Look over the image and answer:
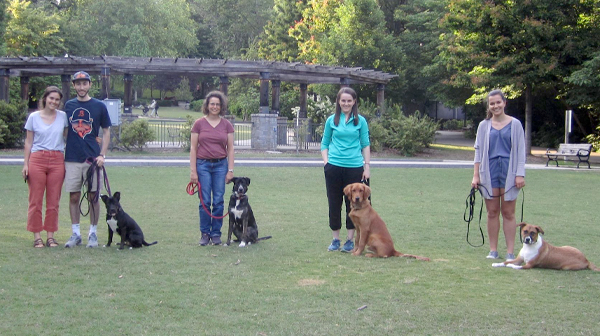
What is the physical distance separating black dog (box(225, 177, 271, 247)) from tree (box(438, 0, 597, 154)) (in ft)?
59.8

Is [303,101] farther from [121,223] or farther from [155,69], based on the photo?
[121,223]

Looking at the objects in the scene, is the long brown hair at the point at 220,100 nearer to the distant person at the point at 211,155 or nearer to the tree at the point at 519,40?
the distant person at the point at 211,155

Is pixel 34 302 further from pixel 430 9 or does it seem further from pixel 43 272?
pixel 430 9

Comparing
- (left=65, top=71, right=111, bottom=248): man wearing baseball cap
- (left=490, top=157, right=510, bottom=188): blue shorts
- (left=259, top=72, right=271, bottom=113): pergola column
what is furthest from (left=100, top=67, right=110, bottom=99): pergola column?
(left=490, top=157, right=510, bottom=188): blue shorts

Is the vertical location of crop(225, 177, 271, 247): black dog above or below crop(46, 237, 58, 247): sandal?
above

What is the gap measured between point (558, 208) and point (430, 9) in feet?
83.2

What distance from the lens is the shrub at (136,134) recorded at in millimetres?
23031

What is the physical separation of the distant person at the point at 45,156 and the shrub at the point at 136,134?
1604cm

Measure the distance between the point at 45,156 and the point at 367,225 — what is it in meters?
3.83

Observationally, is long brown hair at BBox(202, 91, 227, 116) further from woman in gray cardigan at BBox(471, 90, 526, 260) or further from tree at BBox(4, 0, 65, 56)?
tree at BBox(4, 0, 65, 56)

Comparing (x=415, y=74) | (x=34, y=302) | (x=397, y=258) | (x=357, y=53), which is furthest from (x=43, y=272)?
(x=415, y=74)

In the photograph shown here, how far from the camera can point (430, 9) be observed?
116 feet

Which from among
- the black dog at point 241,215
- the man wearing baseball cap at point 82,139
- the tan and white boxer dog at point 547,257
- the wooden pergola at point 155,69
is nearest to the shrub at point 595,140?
the wooden pergola at point 155,69

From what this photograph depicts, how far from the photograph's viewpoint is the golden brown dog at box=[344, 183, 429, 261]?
6949 mm
